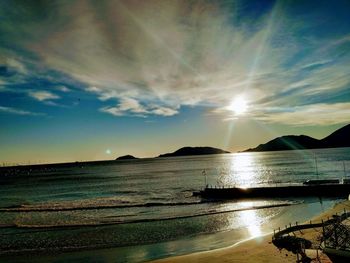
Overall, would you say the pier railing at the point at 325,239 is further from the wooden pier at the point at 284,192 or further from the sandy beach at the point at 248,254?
the wooden pier at the point at 284,192

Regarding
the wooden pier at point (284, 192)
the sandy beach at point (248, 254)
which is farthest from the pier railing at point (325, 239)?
the wooden pier at point (284, 192)

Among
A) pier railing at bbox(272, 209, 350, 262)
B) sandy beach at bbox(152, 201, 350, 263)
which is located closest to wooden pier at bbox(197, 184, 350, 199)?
pier railing at bbox(272, 209, 350, 262)

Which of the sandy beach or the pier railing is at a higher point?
the pier railing

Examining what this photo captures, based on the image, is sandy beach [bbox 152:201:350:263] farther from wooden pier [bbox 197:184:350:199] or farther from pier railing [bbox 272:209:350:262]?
wooden pier [bbox 197:184:350:199]

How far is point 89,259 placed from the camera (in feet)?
98.3

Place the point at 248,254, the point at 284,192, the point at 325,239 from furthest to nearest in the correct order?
1. the point at 284,192
2. the point at 248,254
3. the point at 325,239

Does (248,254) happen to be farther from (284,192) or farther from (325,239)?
(284,192)

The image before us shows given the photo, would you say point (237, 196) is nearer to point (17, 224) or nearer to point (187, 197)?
point (187, 197)

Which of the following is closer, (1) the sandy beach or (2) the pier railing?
(2) the pier railing

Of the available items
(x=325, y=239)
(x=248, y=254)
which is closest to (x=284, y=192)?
(x=248, y=254)

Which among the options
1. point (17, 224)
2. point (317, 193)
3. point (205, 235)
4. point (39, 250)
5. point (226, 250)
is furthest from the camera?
point (317, 193)

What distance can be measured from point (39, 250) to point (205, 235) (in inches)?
699

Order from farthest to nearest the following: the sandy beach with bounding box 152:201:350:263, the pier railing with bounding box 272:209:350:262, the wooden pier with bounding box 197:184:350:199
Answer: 1. the wooden pier with bounding box 197:184:350:199
2. the sandy beach with bounding box 152:201:350:263
3. the pier railing with bounding box 272:209:350:262

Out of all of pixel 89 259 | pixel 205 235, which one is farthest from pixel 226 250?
pixel 89 259
